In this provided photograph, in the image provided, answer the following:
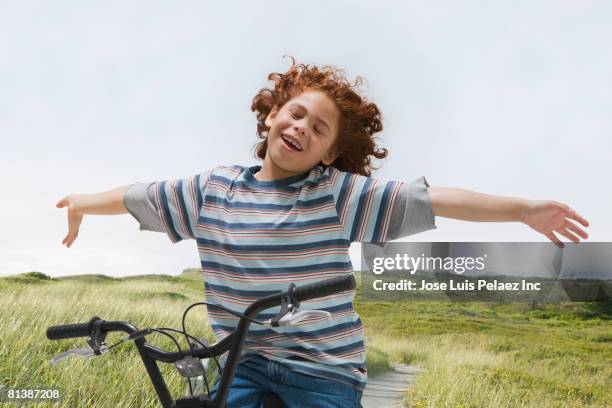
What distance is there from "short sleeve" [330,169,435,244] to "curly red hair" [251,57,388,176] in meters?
0.19

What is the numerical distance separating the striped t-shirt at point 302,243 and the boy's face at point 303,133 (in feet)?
0.12

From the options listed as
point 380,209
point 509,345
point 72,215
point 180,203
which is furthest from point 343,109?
point 509,345

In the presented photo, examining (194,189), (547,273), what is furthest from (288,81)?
(547,273)

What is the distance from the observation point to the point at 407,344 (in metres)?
4.25

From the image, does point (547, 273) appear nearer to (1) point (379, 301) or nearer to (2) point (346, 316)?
(1) point (379, 301)

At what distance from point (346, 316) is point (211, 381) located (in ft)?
1.44

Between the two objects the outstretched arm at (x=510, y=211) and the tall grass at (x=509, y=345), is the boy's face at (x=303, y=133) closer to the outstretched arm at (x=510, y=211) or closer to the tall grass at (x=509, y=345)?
the outstretched arm at (x=510, y=211)

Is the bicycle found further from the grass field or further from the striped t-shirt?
the grass field

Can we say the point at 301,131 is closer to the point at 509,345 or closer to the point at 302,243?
the point at 302,243

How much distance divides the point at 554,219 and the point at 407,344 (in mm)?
3104

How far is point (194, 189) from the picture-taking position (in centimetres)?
155

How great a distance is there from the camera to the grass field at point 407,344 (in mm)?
2697
